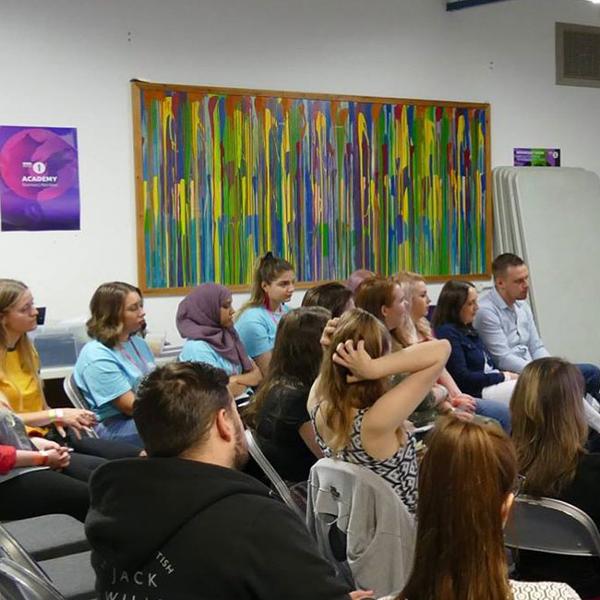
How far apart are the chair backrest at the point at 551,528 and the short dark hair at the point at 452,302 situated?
2.37 metres

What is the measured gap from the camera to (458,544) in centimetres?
160

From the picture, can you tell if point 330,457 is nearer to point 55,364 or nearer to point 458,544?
point 458,544

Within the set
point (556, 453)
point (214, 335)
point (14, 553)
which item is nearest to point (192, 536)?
point (14, 553)

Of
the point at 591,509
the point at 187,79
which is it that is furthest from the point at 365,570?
the point at 187,79

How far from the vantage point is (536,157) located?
23.5 ft

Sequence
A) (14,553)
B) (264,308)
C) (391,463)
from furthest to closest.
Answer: (264,308), (391,463), (14,553)

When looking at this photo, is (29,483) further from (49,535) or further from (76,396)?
(76,396)

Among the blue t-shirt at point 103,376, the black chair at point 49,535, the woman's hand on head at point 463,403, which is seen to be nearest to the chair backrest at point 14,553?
the black chair at point 49,535

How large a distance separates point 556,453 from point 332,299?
1895mm

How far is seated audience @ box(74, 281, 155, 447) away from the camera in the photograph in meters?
3.86

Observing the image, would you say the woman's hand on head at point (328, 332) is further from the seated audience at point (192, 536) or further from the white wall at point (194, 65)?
the white wall at point (194, 65)

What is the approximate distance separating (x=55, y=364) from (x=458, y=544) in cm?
345

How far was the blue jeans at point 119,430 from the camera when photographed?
12.7 feet

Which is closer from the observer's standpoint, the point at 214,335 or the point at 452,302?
the point at 214,335
